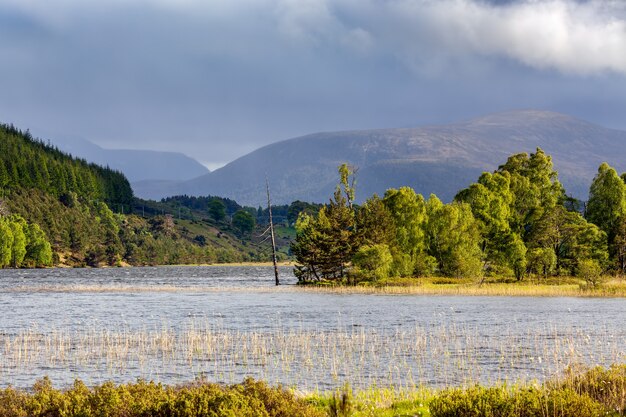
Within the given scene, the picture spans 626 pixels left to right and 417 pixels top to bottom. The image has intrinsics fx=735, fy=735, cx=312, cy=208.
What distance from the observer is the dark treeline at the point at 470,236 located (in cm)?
12181

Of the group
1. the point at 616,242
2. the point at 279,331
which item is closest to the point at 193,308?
the point at 279,331

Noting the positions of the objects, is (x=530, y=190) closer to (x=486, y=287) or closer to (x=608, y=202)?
(x=608, y=202)

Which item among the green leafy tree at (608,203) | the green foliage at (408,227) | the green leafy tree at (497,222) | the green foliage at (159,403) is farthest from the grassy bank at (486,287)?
the green foliage at (159,403)

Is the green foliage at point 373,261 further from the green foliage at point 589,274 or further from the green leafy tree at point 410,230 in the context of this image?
the green foliage at point 589,274

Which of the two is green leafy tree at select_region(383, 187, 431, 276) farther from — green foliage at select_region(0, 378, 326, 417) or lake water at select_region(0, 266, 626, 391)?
green foliage at select_region(0, 378, 326, 417)

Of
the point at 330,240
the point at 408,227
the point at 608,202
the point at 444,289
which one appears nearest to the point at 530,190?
the point at 608,202

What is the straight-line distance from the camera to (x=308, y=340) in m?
49.7

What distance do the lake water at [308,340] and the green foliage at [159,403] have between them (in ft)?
36.8

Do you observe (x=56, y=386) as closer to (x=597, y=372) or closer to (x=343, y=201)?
(x=597, y=372)

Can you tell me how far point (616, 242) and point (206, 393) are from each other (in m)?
117

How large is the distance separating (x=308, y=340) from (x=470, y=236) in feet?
256

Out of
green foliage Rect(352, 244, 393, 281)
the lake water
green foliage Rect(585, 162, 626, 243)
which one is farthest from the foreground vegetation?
green foliage Rect(585, 162, 626, 243)

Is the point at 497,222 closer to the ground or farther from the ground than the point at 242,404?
farther from the ground

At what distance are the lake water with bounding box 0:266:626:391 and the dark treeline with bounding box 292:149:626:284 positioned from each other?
79.9 ft
